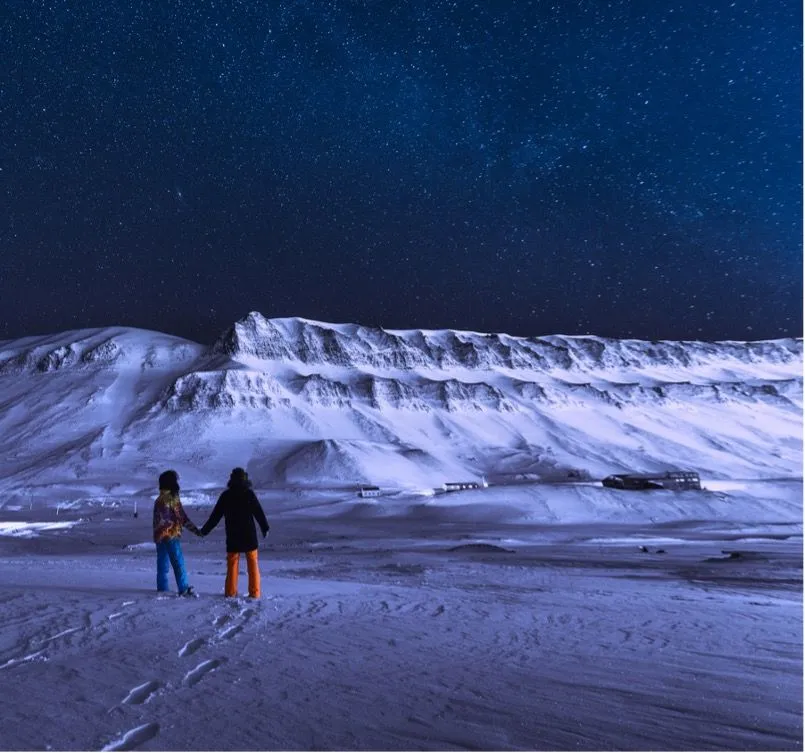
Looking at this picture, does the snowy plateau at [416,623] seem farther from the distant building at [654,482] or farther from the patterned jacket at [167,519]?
the distant building at [654,482]

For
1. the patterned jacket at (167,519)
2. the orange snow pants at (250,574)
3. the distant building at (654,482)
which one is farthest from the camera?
the distant building at (654,482)

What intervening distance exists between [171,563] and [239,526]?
1.17 metres

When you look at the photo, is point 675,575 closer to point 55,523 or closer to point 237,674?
point 237,674

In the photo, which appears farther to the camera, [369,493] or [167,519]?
[369,493]

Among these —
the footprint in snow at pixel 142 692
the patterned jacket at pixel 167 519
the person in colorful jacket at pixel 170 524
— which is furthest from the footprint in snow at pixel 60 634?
the patterned jacket at pixel 167 519

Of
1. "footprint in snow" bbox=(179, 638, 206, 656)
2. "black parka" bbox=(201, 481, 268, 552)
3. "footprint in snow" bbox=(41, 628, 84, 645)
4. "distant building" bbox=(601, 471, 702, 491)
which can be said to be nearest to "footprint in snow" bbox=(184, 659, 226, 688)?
"footprint in snow" bbox=(179, 638, 206, 656)

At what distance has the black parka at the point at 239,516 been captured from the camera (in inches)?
358

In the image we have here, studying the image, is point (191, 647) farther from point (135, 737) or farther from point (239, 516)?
point (239, 516)

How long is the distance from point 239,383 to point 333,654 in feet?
327

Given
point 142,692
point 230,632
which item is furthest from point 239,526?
point 142,692

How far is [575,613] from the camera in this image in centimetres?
845

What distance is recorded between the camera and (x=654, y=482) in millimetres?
45156

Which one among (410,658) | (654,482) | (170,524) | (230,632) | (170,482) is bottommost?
(654,482)

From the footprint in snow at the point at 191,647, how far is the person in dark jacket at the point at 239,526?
8.58ft
